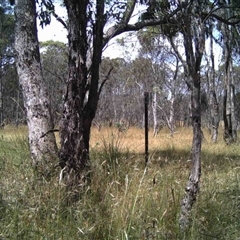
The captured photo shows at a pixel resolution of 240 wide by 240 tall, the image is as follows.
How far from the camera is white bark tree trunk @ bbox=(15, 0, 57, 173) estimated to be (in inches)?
210

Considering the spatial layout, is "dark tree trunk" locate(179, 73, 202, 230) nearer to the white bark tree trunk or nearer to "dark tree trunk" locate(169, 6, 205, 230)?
"dark tree trunk" locate(169, 6, 205, 230)

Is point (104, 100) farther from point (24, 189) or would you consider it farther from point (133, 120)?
point (24, 189)

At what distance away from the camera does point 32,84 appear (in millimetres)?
5477

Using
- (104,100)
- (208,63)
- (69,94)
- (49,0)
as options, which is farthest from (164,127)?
(69,94)

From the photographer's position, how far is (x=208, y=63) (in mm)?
18344

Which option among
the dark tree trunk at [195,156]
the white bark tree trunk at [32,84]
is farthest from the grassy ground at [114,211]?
the white bark tree trunk at [32,84]

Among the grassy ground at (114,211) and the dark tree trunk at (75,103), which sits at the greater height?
the dark tree trunk at (75,103)

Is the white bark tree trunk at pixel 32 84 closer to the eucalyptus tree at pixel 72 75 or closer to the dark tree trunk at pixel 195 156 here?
the eucalyptus tree at pixel 72 75

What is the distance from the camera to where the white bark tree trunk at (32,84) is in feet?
17.5

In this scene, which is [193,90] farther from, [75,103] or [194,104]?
[75,103]

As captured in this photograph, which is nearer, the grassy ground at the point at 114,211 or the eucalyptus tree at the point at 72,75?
the grassy ground at the point at 114,211

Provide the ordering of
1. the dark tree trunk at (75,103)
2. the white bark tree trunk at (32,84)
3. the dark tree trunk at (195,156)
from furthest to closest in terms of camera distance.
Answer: the white bark tree trunk at (32,84), the dark tree trunk at (75,103), the dark tree trunk at (195,156)

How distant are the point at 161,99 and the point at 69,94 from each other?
93.3 feet

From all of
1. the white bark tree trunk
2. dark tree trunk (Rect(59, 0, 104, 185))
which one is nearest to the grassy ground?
dark tree trunk (Rect(59, 0, 104, 185))
